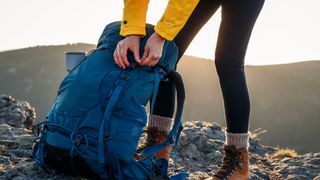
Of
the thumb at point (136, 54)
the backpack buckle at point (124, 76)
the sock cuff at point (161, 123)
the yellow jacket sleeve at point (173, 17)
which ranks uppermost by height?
the yellow jacket sleeve at point (173, 17)

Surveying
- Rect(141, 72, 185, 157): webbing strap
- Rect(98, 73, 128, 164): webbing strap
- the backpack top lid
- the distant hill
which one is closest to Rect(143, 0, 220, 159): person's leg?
Rect(141, 72, 185, 157): webbing strap

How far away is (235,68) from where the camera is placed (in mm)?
3379

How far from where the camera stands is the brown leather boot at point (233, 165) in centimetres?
345

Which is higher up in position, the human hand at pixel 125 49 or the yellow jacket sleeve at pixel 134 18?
the yellow jacket sleeve at pixel 134 18

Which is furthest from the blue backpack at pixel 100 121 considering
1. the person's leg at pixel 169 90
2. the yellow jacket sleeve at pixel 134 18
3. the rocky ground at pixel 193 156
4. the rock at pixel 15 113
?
the rock at pixel 15 113

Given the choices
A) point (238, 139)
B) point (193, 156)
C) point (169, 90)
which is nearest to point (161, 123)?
point (169, 90)

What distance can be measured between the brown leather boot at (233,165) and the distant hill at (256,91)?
62856mm

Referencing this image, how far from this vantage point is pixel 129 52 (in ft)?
10.3

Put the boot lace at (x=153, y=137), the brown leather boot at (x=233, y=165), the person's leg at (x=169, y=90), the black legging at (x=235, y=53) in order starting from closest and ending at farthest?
the black legging at (x=235, y=53) < the brown leather boot at (x=233, y=165) < the person's leg at (x=169, y=90) < the boot lace at (x=153, y=137)

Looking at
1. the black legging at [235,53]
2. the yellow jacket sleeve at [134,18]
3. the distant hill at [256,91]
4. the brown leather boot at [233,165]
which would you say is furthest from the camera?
the distant hill at [256,91]

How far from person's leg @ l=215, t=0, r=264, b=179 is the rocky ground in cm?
59

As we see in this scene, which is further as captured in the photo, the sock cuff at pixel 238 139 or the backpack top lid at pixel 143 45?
the sock cuff at pixel 238 139

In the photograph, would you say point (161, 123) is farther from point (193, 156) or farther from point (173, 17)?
point (193, 156)

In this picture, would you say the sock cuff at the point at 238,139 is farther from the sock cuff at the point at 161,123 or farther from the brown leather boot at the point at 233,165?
the sock cuff at the point at 161,123
